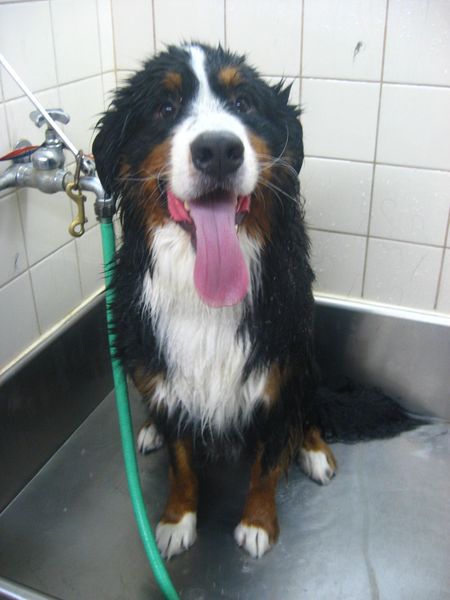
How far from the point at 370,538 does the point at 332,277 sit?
24.3 inches

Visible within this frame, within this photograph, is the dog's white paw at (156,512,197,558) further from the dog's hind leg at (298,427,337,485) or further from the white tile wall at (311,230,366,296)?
the white tile wall at (311,230,366,296)

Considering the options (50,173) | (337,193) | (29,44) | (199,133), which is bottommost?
(337,193)

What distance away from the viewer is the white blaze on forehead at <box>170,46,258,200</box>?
2.77 feet

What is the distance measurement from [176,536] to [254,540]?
0.51 feet

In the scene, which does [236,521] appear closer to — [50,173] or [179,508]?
[179,508]

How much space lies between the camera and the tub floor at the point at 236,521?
3.61ft

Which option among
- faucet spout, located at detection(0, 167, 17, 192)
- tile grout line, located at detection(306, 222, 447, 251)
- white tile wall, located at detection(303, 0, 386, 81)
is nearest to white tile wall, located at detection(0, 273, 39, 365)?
faucet spout, located at detection(0, 167, 17, 192)

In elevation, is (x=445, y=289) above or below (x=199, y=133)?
below

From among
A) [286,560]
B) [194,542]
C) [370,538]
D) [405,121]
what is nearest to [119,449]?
[194,542]

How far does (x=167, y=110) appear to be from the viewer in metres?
0.93

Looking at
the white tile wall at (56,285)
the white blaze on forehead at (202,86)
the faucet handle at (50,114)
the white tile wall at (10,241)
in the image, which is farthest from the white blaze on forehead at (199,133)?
the white tile wall at (56,285)

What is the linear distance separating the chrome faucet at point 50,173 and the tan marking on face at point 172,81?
221 mm

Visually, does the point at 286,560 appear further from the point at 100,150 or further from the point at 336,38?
the point at 336,38

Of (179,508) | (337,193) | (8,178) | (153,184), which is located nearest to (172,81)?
(153,184)
